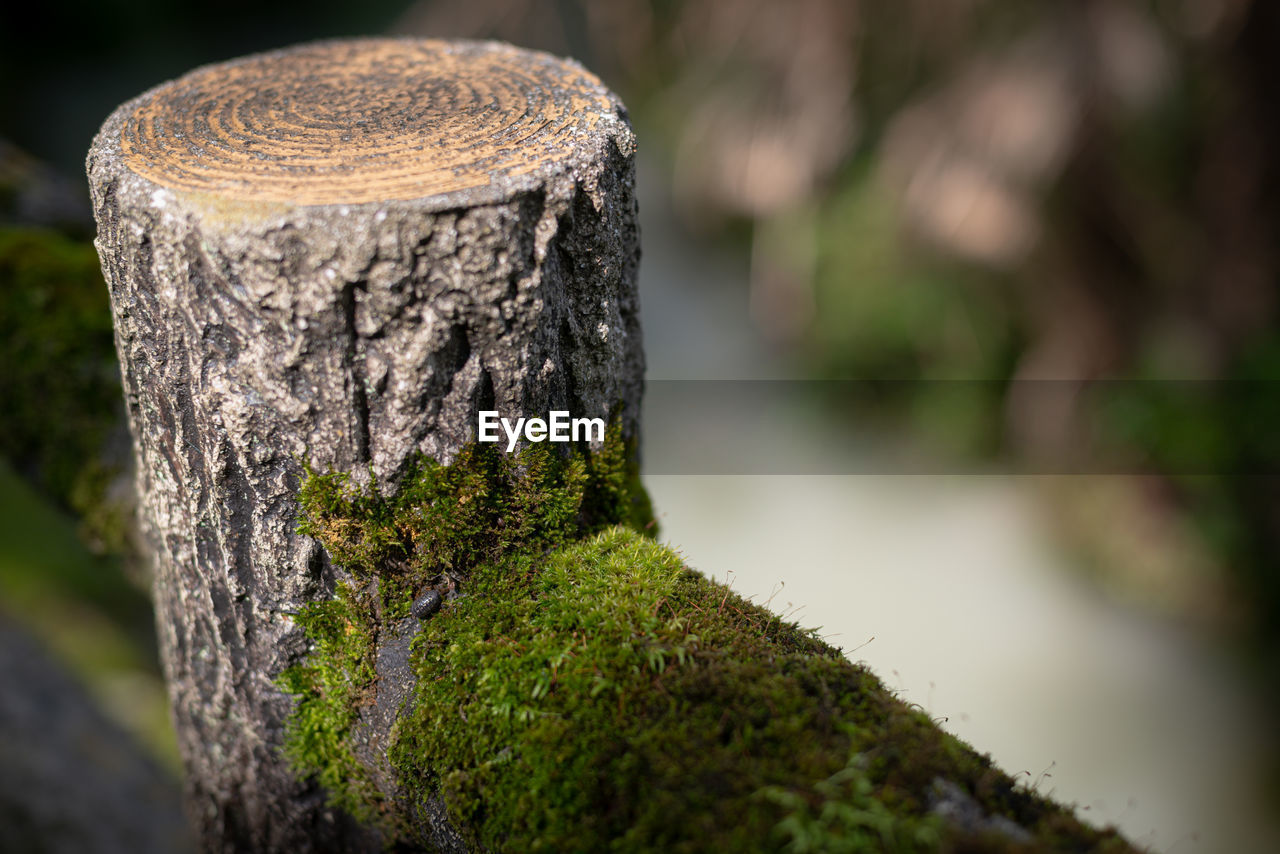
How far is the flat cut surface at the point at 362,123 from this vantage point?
4.22 feet

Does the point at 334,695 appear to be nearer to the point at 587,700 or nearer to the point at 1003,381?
the point at 587,700

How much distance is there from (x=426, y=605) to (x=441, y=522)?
0.50 ft

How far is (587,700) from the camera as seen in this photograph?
47.8 inches

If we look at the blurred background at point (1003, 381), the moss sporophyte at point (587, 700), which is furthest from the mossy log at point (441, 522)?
the blurred background at point (1003, 381)

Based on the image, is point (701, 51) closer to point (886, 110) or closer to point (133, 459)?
point (886, 110)

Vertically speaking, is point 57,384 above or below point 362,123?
below

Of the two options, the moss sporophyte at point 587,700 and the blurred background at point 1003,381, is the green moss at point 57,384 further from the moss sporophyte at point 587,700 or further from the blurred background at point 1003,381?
the blurred background at point 1003,381

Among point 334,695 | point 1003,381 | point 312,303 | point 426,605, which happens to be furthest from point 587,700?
point 1003,381

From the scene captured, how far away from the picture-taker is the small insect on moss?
1.43 meters

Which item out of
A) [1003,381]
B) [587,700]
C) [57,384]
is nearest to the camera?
[587,700]

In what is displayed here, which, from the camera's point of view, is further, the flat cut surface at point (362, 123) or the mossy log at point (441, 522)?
the flat cut surface at point (362, 123)

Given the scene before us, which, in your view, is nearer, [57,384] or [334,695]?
[334,695]

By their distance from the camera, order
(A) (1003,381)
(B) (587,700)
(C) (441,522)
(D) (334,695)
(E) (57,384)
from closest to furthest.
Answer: (B) (587,700), (C) (441,522), (D) (334,695), (E) (57,384), (A) (1003,381)

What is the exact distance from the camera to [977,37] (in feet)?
15.0
